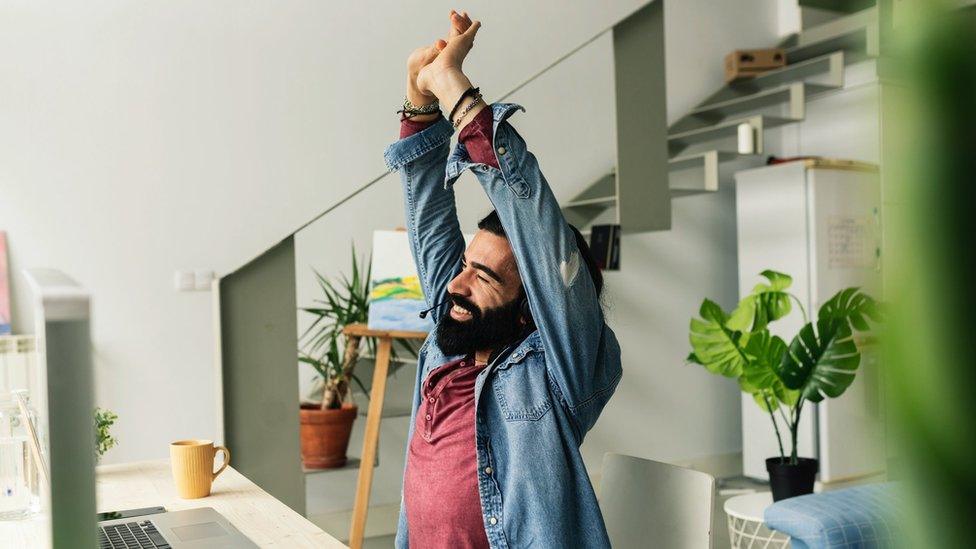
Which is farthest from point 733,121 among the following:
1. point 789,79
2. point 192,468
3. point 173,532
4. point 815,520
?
point 173,532

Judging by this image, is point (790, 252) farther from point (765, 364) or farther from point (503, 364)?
point (503, 364)

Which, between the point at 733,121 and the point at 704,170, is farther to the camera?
the point at 704,170

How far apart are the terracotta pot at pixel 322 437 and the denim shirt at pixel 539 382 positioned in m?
2.40

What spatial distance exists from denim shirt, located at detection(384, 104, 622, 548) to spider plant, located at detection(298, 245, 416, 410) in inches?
90.9

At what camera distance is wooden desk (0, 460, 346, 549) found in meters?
1.37

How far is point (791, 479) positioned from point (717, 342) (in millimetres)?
600

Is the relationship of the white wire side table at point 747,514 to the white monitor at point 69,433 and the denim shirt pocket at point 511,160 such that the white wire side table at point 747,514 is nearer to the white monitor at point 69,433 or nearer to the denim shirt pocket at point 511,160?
the denim shirt pocket at point 511,160

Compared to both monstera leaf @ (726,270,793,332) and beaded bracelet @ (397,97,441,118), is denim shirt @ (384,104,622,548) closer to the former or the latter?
beaded bracelet @ (397,97,441,118)

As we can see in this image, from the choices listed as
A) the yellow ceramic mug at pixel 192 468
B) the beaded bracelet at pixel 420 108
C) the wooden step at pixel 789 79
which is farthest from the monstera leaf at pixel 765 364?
the yellow ceramic mug at pixel 192 468

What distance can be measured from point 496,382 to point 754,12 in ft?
16.4

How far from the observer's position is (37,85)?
12.4 ft

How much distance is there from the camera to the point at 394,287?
3.40m

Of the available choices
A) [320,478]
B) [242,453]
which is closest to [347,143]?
[320,478]

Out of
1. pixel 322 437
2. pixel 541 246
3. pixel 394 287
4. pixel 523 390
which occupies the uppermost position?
pixel 541 246
